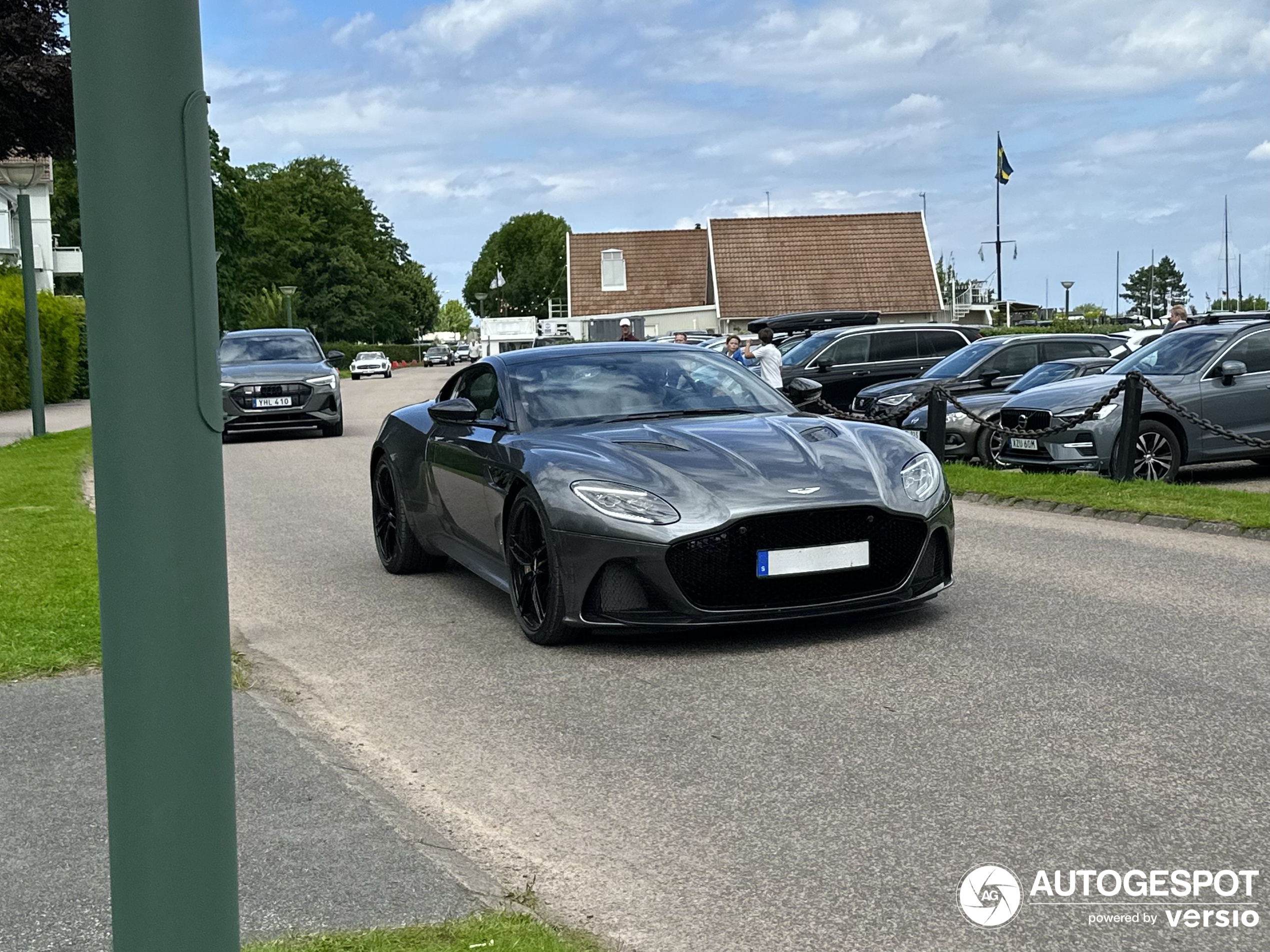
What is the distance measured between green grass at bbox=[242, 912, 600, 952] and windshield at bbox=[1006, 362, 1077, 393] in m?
16.5

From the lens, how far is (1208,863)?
3.92 m

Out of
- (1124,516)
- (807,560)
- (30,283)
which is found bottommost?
(1124,516)

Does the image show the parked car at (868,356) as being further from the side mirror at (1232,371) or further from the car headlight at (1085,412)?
the side mirror at (1232,371)

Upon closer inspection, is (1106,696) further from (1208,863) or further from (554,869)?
(554,869)

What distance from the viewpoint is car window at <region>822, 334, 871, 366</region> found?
26.5 m

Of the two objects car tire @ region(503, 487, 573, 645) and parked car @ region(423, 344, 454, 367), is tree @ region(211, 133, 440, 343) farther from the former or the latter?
car tire @ region(503, 487, 573, 645)

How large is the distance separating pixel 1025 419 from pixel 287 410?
1200 cm

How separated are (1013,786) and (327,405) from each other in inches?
800

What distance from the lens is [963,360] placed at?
71.5 feet

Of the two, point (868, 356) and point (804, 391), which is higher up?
point (868, 356)

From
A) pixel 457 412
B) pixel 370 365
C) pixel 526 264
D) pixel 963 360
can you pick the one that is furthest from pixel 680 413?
pixel 526 264

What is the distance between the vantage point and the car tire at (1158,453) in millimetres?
14875

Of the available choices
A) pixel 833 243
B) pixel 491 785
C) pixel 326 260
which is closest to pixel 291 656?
pixel 491 785

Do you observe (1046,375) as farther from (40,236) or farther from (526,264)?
(526,264)
